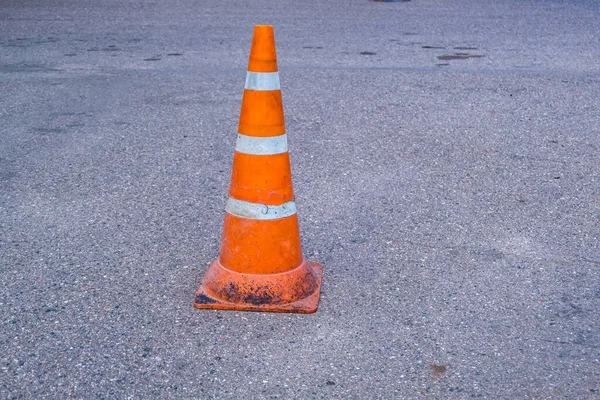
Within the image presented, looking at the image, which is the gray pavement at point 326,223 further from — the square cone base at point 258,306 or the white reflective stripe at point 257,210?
the white reflective stripe at point 257,210

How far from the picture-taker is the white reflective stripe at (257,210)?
3.21m

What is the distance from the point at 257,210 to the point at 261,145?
0.29 meters

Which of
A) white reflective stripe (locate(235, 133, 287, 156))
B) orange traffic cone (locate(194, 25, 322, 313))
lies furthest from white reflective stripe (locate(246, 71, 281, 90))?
white reflective stripe (locate(235, 133, 287, 156))

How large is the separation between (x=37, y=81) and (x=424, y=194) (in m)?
4.42

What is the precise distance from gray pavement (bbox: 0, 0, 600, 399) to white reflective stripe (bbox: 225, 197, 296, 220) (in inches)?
17.1

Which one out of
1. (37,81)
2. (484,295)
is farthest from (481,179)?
(37,81)

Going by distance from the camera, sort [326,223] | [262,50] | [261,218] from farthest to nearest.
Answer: [326,223] < [261,218] < [262,50]

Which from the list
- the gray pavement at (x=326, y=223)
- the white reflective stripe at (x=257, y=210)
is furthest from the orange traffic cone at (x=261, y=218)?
the gray pavement at (x=326, y=223)

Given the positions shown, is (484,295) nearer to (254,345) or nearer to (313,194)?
(254,345)

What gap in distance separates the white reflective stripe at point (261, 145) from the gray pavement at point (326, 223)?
70 centimetres

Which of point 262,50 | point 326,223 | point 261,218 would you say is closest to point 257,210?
point 261,218

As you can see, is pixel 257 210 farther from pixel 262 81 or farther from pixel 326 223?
pixel 326 223

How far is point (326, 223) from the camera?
13.5 feet

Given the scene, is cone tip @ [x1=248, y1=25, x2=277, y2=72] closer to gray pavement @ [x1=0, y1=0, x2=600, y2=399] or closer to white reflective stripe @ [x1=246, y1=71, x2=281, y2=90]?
white reflective stripe @ [x1=246, y1=71, x2=281, y2=90]
